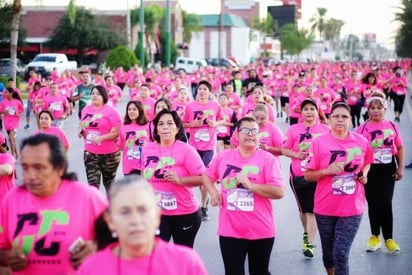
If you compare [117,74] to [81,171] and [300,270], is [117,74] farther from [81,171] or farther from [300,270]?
[300,270]

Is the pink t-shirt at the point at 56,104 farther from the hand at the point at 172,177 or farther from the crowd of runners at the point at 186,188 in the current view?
the hand at the point at 172,177

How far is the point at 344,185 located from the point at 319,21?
551 feet

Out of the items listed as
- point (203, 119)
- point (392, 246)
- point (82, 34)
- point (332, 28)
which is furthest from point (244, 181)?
point (332, 28)

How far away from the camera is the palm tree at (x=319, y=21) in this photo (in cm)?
16600

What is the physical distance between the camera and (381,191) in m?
8.02

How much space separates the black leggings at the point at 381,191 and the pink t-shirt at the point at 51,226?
496 cm

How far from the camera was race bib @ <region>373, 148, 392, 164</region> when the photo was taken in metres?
7.95

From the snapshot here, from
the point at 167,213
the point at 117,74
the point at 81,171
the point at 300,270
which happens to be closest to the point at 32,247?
the point at 167,213

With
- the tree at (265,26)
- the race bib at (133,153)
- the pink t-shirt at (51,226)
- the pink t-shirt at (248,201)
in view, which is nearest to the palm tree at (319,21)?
the tree at (265,26)

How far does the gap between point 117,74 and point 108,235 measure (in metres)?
31.1

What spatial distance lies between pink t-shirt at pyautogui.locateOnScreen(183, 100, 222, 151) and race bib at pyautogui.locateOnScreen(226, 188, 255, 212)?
536 cm

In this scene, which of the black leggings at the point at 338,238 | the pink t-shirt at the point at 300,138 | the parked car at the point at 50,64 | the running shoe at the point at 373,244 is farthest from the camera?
the parked car at the point at 50,64

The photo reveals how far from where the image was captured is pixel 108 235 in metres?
3.53

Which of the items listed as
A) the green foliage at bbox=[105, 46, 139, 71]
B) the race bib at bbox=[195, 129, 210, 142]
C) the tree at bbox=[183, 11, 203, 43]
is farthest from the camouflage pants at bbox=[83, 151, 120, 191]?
the tree at bbox=[183, 11, 203, 43]
